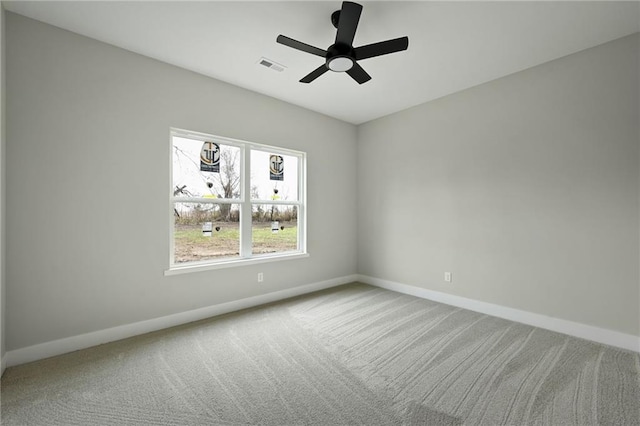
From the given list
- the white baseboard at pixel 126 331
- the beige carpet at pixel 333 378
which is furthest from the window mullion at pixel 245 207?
the beige carpet at pixel 333 378

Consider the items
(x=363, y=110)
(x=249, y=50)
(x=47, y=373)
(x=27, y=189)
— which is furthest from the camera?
(x=363, y=110)

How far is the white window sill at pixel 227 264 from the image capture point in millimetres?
3089

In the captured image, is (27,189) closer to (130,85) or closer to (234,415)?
(130,85)

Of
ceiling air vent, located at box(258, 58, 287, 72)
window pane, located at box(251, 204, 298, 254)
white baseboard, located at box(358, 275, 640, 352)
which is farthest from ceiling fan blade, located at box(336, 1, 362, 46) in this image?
white baseboard, located at box(358, 275, 640, 352)

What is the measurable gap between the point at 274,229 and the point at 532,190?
326cm

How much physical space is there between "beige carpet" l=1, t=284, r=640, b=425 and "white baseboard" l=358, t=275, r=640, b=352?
0.39 feet

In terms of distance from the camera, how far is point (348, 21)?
6.53 feet

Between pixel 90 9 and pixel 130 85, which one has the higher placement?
pixel 90 9

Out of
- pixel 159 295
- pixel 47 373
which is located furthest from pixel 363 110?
pixel 47 373

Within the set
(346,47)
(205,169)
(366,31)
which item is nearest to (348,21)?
(346,47)

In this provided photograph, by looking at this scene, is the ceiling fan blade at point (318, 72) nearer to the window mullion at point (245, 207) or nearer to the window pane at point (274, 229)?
the window mullion at point (245, 207)

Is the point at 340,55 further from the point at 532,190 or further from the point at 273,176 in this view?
the point at 532,190

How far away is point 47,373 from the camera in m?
2.16

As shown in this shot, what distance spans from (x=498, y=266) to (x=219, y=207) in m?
3.54
